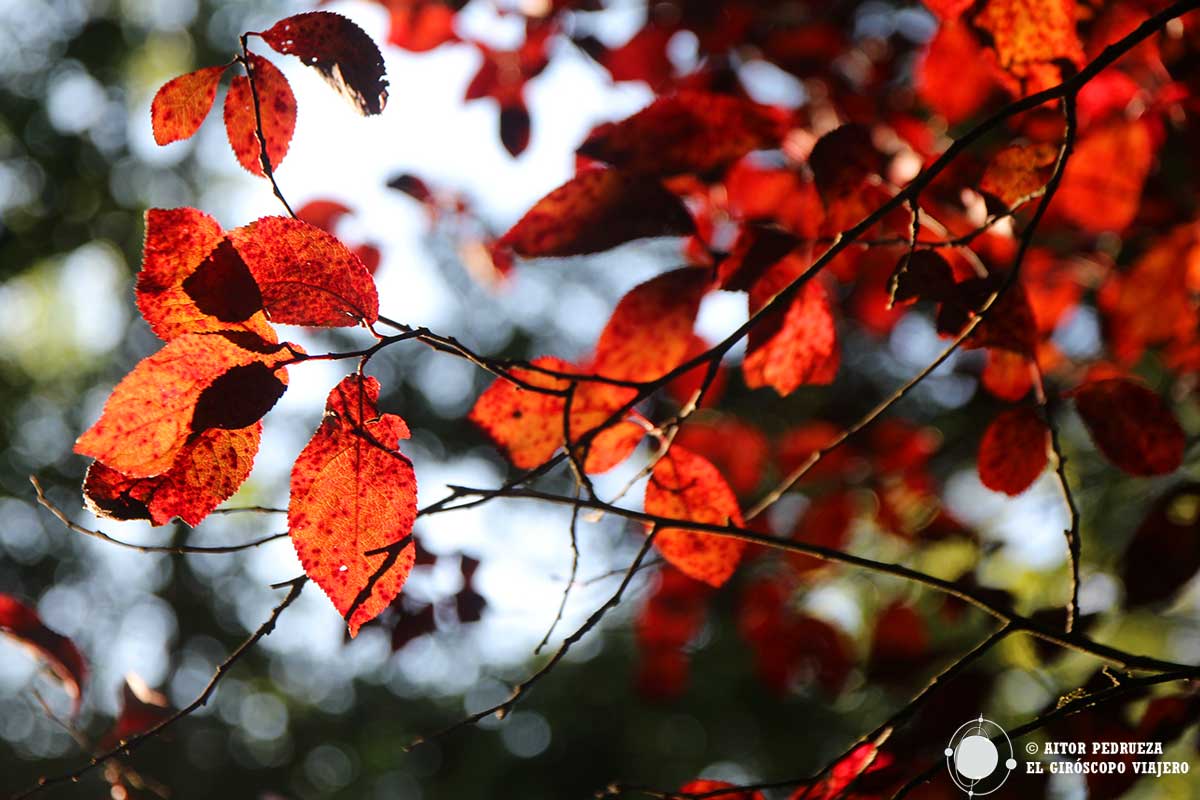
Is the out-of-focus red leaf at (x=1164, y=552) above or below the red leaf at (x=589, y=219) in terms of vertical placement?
below

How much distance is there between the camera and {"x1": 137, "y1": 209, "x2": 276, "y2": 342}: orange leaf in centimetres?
51

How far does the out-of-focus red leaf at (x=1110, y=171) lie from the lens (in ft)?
3.72

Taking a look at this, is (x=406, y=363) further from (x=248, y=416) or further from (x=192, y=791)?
(x=248, y=416)

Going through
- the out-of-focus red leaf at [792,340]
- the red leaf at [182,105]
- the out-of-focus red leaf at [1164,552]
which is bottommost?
the out-of-focus red leaf at [1164,552]

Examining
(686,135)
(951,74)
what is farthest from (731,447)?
(686,135)

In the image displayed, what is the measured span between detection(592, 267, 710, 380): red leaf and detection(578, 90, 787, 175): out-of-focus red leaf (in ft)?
0.35

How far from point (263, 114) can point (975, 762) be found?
0.88m

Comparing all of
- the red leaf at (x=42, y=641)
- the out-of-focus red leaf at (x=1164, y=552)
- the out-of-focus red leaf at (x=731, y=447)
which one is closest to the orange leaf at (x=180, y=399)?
the red leaf at (x=42, y=641)

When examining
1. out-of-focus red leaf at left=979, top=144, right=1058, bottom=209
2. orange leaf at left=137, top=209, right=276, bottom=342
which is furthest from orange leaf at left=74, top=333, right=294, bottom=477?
out-of-focus red leaf at left=979, top=144, right=1058, bottom=209

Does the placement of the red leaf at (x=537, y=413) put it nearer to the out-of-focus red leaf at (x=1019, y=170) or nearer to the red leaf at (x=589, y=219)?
the red leaf at (x=589, y=219)

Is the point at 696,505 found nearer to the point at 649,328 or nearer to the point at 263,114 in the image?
the point at 649,328

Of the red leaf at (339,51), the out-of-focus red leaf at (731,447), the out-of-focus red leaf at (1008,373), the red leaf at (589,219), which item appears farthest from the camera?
the out-of-focus red leaf at (731,447)

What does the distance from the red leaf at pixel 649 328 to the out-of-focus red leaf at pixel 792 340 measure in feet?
0.20

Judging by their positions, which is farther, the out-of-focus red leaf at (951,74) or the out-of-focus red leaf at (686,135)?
the out-of-focus red leaf at (951,74)
